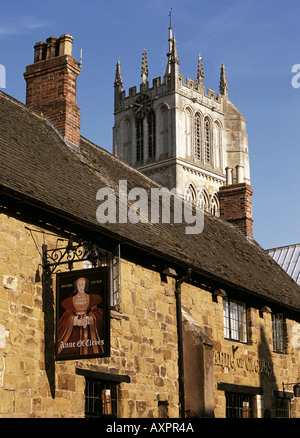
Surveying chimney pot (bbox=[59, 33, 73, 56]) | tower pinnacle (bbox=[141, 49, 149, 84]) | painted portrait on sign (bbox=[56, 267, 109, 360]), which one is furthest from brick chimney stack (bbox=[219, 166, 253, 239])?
tower pinnacle (bbox=[141, 49, 149, 84])

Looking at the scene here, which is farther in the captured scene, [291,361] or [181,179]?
[181,179]

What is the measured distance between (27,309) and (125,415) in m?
3.47

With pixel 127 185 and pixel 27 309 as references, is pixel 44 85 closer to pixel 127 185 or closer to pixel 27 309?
pixel 127 185

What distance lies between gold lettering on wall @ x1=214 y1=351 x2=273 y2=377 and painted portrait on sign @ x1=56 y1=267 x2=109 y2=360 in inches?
265

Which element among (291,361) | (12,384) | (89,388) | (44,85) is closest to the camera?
(12,384)

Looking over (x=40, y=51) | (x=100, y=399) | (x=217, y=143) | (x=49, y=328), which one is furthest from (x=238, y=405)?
(x=217, y=143)

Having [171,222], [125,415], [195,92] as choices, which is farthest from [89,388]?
[195,92]

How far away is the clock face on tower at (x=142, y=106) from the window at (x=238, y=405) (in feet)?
260

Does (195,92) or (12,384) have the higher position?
(195,92)

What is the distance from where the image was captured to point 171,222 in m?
22.7

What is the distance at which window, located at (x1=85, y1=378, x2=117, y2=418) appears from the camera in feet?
53.1

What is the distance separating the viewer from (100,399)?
54.2 feet

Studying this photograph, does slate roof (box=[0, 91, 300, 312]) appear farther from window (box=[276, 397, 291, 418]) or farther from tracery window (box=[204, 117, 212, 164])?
tracery window (box=[204, 117, 212, 164])

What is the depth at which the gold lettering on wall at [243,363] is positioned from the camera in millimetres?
20906
